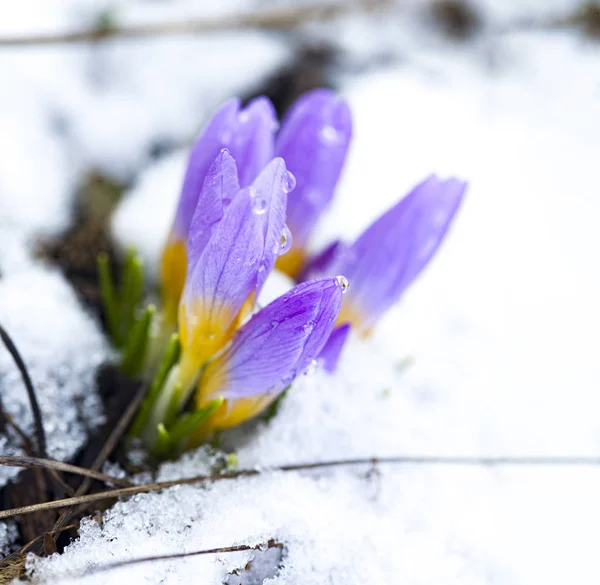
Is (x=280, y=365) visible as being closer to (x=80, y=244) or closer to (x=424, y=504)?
(x=424, y=504)

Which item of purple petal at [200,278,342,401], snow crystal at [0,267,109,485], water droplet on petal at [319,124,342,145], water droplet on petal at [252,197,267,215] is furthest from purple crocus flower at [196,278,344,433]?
water droplet on petal at [319,124,342,145]

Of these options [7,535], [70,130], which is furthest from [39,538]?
[70,130]

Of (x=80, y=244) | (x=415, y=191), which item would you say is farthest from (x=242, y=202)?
(x=80, y=244)

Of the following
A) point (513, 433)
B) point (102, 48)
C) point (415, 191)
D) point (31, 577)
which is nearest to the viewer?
point (31, 577)

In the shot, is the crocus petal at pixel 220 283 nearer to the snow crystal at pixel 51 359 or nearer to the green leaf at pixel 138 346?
the green leaf at pixel 138 346

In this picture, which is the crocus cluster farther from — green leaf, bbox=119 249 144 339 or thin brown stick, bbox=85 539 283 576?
thin brown stick, bbox=85 539 283 576
